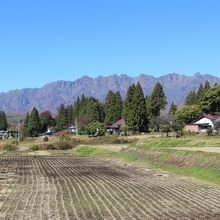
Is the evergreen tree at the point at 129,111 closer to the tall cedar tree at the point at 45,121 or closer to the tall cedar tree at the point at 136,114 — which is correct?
Answer: the tall cedar tree at the point at 136,114

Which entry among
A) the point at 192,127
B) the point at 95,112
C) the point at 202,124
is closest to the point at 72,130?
the point at 95,112

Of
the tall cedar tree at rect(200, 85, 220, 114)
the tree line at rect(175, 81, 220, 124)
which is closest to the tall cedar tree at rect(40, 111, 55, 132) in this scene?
the tree line at rect(175, 81, 220, 124)

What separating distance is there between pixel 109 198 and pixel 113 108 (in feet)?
373

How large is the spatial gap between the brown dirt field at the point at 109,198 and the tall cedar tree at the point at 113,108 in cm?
10208

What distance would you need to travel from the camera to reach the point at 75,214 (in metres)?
17.0

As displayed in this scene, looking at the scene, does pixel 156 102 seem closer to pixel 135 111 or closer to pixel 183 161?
pixel 135 111

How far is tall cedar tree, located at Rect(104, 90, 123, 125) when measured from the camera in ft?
436

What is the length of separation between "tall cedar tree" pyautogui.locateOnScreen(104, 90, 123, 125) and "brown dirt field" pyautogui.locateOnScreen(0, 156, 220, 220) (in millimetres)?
102076

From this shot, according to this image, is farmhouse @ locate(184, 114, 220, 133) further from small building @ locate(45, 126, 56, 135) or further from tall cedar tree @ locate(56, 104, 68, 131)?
small building @ locate(45, 126, 56, 135)

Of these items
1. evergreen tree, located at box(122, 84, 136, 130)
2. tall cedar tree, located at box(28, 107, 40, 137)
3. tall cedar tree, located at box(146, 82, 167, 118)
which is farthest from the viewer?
tall cedar tree, located at box(28, 107, 40, 137)

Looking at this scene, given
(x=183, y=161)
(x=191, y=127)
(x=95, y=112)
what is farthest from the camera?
(x=95, y=112)

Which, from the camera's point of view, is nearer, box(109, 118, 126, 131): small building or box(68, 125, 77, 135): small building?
box(109, 118, 126, 131): small building

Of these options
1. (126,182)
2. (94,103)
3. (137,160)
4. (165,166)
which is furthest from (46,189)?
(94,103)

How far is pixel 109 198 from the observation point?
69.6ft
